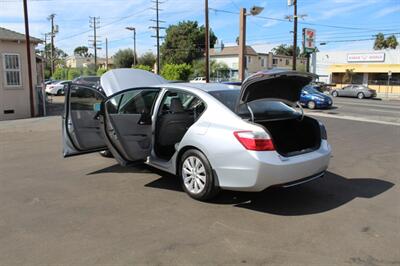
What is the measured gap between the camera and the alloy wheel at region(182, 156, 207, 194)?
489 cm

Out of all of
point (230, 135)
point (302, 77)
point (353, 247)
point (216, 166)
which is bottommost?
point (353, 247)

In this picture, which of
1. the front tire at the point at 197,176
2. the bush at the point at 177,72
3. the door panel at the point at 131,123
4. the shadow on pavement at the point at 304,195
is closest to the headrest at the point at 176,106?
the door panel at the point at 131,123

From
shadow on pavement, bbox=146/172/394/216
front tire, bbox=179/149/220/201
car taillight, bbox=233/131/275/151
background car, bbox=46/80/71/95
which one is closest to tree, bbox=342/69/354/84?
background car, bbox=46/80/71/95

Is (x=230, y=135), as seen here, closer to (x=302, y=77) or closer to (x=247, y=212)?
(x=247, y=212)

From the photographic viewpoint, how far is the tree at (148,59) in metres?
71.2

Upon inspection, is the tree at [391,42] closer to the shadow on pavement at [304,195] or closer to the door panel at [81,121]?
the shadow on pavement at [304,195]

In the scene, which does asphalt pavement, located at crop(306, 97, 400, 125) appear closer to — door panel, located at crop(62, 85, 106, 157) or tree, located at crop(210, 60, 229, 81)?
door panel, located at crop(62, 85, 106, 157)

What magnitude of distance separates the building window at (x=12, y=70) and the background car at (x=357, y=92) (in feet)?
101

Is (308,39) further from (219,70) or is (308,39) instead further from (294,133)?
(294,133)

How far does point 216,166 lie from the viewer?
4.67 metres

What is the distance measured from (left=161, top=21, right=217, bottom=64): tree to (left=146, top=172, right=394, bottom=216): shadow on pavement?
219 feet

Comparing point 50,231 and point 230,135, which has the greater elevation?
point 230,135

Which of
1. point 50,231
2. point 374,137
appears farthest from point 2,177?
point 374,137

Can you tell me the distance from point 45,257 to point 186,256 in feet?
4.28
